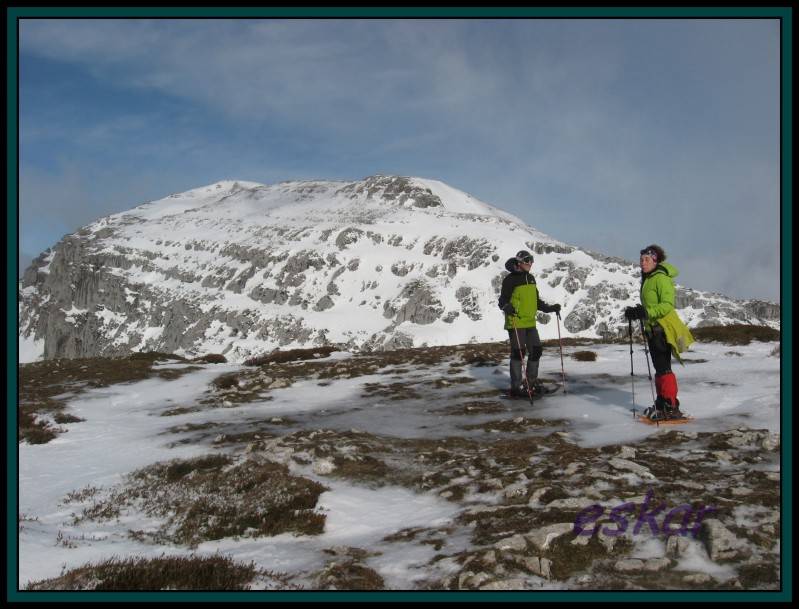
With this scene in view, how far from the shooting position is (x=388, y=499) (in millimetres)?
8992

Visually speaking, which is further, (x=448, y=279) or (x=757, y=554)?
(x=448, y=279)

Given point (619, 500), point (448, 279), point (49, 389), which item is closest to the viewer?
point (619, 500)

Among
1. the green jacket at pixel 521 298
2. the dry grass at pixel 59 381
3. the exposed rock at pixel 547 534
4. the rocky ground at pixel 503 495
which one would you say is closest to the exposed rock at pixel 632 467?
the rocky ground at pixel 503 495

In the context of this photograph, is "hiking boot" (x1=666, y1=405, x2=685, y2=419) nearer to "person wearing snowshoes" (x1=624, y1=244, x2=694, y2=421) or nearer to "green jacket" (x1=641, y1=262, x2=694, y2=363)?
"person wearing snowshoes" (x1=624, y1=244, x2=694, y2=421)

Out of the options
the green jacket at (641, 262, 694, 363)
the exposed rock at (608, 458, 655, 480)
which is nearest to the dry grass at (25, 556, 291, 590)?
the exposed rock at (608, 458, 655, 480)

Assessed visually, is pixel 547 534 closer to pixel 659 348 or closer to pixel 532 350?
pixel 659 348

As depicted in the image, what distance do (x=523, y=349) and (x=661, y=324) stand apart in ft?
14.9

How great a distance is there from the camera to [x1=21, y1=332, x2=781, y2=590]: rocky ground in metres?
5.58

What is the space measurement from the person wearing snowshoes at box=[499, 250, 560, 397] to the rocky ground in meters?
0.76

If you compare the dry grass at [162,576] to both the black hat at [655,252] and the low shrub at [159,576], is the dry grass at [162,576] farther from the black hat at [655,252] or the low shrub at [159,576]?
the black hat at [655,252]

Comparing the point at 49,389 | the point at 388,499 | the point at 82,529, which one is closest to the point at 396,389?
the point at 388,499

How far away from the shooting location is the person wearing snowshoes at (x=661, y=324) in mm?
12031
